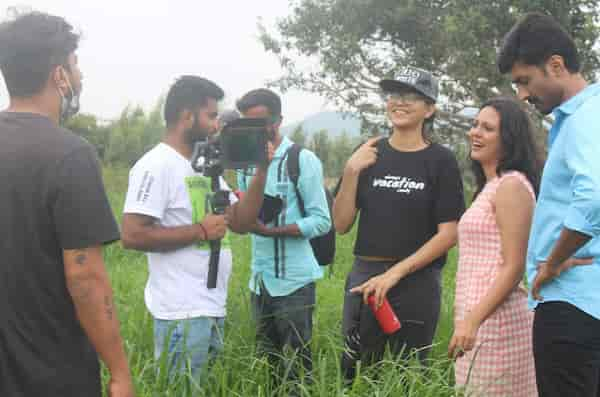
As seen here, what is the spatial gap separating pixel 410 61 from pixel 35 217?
35.4 ft

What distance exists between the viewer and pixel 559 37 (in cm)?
221

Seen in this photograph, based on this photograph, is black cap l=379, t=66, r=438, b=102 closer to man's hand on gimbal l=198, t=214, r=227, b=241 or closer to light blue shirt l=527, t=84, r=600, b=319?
light blue shirt l=527, t=84, r=600, b=319

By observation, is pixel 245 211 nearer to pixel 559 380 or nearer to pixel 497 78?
pixel 559 380

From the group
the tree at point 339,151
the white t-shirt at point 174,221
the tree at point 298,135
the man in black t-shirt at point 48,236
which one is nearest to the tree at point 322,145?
the tree at point 339,151

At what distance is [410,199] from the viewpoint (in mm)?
2793

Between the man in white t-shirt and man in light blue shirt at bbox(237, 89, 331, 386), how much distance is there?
626 millimetres

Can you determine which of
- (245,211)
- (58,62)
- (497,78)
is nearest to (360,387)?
(245,211)

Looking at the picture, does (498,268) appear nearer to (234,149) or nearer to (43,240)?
(234,149)

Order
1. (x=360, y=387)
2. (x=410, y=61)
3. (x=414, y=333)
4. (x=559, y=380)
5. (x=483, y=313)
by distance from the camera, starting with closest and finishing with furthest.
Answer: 1. (x=559, y=380)
2. (x=483, y=313)
3. (x=360, y=387)
4. (x=414, y=333)
5. (x=410, y=61)

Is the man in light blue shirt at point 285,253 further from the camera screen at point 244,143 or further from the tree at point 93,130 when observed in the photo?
the tree at point 93,130

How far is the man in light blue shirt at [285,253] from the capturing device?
3.28 m

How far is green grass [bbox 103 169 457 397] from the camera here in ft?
8.30

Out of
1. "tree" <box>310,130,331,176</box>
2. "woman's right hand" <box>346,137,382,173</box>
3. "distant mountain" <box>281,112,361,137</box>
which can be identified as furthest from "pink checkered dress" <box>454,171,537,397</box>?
"tree" <box>310,130,331,176</box>

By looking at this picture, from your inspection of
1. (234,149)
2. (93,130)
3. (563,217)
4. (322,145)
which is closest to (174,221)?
(234,149)
